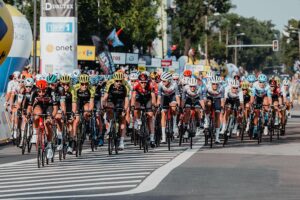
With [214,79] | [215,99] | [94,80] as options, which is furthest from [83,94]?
[94,80]

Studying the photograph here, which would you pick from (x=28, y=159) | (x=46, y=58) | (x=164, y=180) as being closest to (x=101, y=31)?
(x=46, y=58)

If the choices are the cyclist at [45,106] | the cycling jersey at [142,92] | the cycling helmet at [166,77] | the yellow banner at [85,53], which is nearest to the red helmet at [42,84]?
the cyclist at [45,106]

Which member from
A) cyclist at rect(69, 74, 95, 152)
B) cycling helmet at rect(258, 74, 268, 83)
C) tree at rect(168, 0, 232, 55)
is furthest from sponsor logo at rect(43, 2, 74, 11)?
tree at rect(168, 0, 232, 55)

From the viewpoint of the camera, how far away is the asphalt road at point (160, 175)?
16.1 m

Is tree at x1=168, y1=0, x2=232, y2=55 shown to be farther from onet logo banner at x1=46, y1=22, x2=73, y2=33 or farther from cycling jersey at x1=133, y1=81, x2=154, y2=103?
cycling jersey at x1=133, y1=81, x2=154, y2=103

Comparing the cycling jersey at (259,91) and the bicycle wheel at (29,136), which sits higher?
the cycling jersey at (259,91)

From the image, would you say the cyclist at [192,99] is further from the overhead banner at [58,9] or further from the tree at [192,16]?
the tree at [192,16]

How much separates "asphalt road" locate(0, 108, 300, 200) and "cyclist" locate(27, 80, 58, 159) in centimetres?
60

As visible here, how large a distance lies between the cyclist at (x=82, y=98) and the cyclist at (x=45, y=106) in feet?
7.19

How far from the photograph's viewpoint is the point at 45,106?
22844 mm

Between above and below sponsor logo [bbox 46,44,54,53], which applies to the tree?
above

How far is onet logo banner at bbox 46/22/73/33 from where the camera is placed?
39.0 metres

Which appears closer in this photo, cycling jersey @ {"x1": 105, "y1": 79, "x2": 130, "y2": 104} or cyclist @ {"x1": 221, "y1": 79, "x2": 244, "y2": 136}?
cycling jersey @ {"x1": 105, "y1": 79, "x2": 130, "y2": 104}

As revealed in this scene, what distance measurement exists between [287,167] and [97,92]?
864 centimetres
